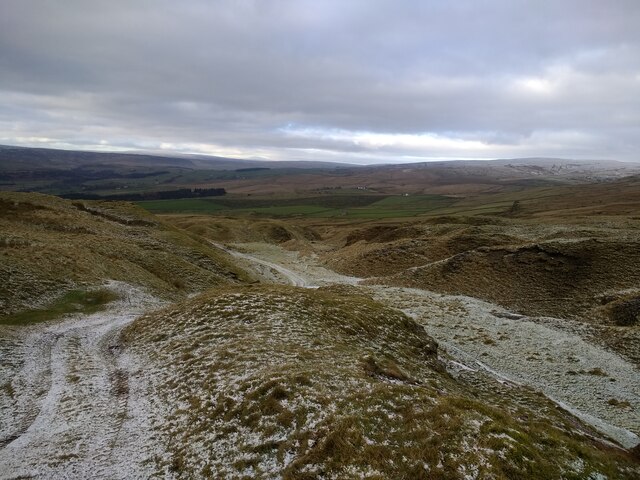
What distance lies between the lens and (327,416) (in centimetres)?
1443

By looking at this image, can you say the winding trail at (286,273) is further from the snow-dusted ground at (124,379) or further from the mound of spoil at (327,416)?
the mound of spoil at (327,416)

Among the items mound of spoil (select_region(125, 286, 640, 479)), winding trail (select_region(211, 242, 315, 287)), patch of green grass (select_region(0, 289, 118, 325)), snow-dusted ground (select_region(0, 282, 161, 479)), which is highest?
→ mound of spoil (select_region(125, 286, 640, 479))

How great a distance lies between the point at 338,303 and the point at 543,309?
2601cm

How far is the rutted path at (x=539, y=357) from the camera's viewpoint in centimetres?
2278

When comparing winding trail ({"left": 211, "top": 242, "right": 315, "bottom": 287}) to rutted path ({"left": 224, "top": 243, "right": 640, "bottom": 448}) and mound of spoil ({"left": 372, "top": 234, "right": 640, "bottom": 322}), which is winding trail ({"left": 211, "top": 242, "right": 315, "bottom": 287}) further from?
rutted path ({"left": 224, "top": 243, "right": 640, "bottom": 448})

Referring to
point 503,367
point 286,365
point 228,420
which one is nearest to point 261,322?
point 286,365

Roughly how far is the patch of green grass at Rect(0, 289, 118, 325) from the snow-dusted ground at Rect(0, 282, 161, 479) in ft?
5.66

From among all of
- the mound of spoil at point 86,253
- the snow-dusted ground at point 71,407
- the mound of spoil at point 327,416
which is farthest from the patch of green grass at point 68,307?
the mound of spoil at point 327,416

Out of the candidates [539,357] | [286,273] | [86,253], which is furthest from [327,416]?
[286,273]

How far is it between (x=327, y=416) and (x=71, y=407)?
1160 cm

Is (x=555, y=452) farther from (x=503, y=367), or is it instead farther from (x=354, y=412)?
(x=503, y=367)

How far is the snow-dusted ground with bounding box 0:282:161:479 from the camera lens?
13.5 metres

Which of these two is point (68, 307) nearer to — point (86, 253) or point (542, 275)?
point (86, 253)

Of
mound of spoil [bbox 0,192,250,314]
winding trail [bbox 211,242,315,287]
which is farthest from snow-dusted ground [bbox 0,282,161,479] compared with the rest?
winding trail [bbox 211,242,315,287]
